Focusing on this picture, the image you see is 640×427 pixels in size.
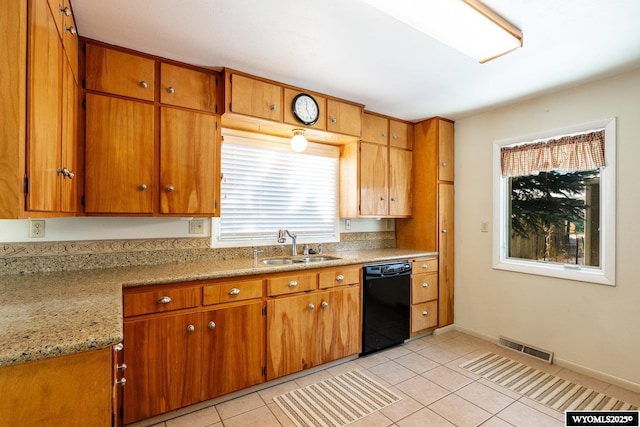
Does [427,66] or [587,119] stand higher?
[427,66]

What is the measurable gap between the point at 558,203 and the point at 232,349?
10.3 ft

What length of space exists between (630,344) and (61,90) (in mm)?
4037

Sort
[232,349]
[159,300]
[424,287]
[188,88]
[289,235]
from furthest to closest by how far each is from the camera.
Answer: [424,287], [289,235], [188,88], [232,349], [159,300]

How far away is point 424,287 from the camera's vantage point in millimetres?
3297

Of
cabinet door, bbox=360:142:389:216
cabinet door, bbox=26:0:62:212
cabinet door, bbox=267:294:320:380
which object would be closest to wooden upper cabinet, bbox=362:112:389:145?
cabinet door, bbox=360:142:389:216

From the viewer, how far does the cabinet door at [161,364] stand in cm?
182

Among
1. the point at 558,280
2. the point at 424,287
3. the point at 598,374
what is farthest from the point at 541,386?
the point at 424,287

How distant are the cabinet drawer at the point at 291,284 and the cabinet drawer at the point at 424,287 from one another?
1.25 meters

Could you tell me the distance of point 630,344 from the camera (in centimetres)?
232

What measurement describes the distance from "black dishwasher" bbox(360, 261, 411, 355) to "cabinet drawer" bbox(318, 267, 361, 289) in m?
0.10

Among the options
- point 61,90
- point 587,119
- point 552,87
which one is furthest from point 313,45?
point 587,119

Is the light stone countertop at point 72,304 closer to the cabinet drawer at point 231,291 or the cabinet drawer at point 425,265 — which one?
the cabinet drawer at point 231,291

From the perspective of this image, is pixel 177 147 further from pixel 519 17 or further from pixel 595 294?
pixel 595 294

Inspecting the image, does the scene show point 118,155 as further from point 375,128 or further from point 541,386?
point 541,386
